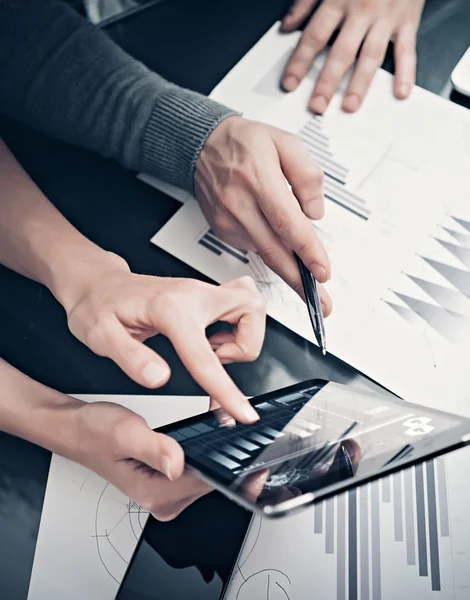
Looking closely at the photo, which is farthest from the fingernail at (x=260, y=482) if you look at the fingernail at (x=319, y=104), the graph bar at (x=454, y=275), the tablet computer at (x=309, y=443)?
the fingernail at (x=319, y=104)

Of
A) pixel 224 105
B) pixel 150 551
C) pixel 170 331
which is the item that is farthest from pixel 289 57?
pixel 150 551

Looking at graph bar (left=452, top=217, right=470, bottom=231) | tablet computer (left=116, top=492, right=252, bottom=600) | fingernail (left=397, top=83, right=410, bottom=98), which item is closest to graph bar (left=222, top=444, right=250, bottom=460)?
tablet computer (left=116, top=492, right=252, bottom=600)

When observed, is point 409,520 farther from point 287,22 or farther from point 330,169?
point 287,22

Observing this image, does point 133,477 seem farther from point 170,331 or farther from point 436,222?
point 436,222

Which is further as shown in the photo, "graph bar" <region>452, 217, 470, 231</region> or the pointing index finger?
"graph bar" <region>452, 217, 470, 231</region>

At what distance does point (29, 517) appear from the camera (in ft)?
1.87

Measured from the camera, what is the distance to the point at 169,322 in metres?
0.52

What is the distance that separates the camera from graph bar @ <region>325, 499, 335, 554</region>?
21.7 inches

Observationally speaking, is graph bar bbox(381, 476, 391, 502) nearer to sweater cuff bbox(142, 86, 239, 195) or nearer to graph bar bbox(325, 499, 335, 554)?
graph bar bbox(325, 499, 335, 554)

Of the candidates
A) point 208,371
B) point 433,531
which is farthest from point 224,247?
point 433,531

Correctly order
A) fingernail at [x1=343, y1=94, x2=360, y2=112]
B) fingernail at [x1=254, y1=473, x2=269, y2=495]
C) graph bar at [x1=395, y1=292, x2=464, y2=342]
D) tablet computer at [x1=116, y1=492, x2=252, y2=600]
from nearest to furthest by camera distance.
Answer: fingernail at [x1=254, y1=473, x2=269, y2=495] → tablet computer at [x1=116, y1=492, x2=252, y2=600] → graph bar at [x1=395, y1=292, x2=464, y2=342] → fingernail at [x1=343, y1=94, x2=360, y2=112]

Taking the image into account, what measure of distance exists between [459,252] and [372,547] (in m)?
0.29

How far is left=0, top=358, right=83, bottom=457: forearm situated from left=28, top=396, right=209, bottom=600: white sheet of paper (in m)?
0.03

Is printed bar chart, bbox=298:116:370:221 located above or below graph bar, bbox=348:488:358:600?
above
